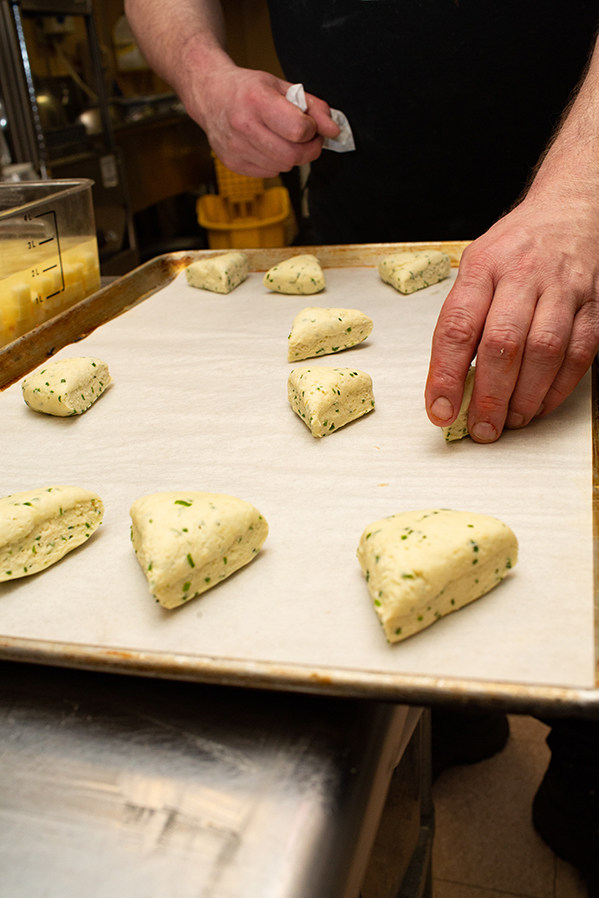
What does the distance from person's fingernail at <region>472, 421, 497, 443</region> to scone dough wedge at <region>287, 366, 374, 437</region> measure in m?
0.24

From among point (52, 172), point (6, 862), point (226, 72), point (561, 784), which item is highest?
point (226, 72)

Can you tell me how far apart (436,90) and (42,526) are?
1651mm

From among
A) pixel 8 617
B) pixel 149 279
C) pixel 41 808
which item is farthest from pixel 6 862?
pixel 149 279

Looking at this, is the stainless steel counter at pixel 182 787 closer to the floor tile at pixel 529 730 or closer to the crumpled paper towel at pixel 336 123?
the floor tile at pixel 529 730

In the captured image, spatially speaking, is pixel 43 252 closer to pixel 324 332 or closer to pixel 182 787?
pixel 324 332

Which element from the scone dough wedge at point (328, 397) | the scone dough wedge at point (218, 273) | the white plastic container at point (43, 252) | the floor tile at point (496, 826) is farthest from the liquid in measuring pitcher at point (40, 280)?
the floor tile at point (496, 826)

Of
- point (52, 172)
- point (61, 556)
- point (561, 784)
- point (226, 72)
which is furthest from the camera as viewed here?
point (52, 172)

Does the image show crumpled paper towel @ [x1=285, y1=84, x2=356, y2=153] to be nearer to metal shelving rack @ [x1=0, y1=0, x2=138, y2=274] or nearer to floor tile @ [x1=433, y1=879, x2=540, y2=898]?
floor tile @ [x1=433, y1=879, x2=540, y2=898]

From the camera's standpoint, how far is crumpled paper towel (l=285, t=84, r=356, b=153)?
1.90 meters

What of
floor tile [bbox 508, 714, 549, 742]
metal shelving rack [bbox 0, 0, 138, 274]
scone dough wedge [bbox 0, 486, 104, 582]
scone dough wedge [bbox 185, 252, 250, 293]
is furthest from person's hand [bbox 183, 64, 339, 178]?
metal shelving rack [bbox 0, 0, 138, 274]

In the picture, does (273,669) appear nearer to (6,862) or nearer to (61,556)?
(6,862)

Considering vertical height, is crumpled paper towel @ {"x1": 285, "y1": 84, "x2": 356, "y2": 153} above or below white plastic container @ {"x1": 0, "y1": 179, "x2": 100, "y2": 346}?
above

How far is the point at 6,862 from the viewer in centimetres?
65

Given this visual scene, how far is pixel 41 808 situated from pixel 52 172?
3867 millimetres
